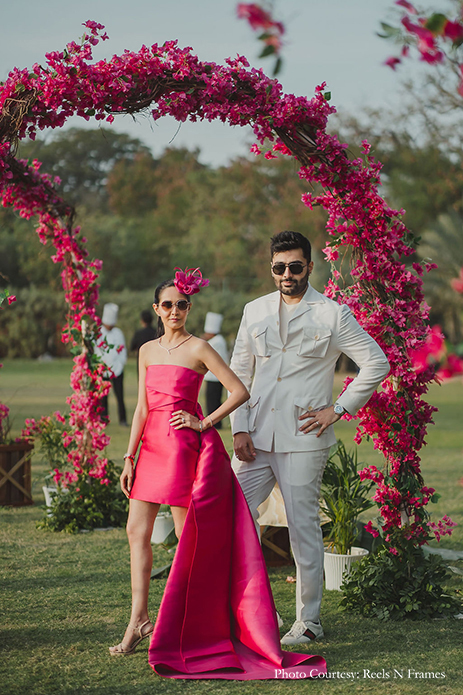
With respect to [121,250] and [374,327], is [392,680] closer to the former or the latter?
[374,327]

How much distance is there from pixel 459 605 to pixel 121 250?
42945 millimetres

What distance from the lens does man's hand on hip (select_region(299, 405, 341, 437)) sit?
13.2ft

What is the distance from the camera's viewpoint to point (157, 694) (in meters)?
3.33

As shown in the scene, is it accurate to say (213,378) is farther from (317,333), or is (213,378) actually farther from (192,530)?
(192,530)

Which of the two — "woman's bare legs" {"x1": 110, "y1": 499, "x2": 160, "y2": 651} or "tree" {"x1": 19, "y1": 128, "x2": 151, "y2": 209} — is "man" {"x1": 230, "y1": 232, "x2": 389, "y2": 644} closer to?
"woman's bare legs" {"x1": 110, "y1": 499, "x2": 160, "y2": 651}

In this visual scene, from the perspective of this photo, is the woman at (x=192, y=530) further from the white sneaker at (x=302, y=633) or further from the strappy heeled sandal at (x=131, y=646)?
the white sneaker at (x=302, y=633)

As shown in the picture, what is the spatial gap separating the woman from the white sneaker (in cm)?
34

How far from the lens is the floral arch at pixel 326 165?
4.14m

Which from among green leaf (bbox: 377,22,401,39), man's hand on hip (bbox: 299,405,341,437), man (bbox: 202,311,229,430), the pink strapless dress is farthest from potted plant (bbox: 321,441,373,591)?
man (bbox: 202,311,229,430)

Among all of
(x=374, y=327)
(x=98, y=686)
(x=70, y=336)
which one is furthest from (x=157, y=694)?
(x=70, y=336)

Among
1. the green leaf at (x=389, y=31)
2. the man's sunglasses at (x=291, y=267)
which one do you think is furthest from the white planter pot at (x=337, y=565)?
the green leaf at (x=389, y=31)

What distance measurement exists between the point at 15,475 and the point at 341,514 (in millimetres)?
3784

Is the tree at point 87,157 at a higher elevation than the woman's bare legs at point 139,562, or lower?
higher

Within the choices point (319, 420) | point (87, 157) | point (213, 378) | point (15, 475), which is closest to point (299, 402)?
point (319, 420)
